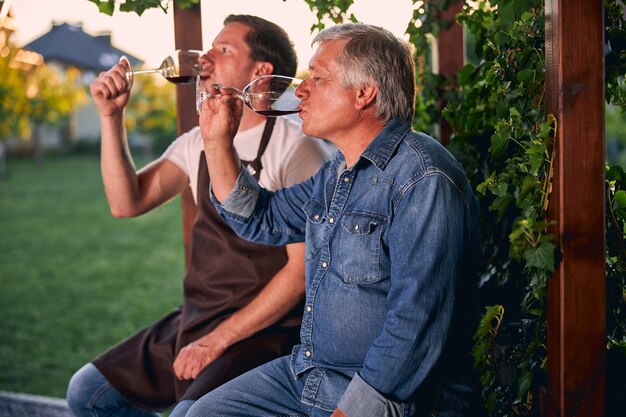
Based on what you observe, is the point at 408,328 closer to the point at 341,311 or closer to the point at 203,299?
the point at 341,311

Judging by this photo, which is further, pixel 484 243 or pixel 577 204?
pixel 484 243

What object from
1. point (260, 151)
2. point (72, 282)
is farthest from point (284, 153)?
point (72, 282)

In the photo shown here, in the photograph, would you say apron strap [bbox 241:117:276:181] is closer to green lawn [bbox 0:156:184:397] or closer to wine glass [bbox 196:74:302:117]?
wine glass [bbox 196:74:302:117]

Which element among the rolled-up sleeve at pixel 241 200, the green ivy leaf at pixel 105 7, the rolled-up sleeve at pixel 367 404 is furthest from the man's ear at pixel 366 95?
the green ivy leaf at pixel 105 7

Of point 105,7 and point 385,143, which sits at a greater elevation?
point 105,7

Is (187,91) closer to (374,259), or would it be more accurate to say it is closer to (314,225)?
(314,225)

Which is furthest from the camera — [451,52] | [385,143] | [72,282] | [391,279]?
[72,282]

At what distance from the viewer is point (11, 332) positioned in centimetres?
698

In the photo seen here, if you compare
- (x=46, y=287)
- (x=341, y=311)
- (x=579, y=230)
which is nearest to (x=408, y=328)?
(x=341, y=311)

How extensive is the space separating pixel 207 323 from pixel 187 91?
0.98m

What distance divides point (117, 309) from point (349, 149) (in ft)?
20.7

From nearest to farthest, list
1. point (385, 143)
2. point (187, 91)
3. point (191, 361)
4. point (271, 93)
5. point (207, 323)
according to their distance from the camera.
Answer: point (385, 143) < point (271, 93) < point (191, 361) < point (207, 323) < point (187, 91)

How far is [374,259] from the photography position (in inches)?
76.8

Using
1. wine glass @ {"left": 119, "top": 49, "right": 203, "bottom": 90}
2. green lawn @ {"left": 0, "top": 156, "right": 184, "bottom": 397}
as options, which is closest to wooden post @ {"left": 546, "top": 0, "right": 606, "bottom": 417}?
wine glass @ {"left": 119, "top": 49, "right": 203, "bottom": 90}
